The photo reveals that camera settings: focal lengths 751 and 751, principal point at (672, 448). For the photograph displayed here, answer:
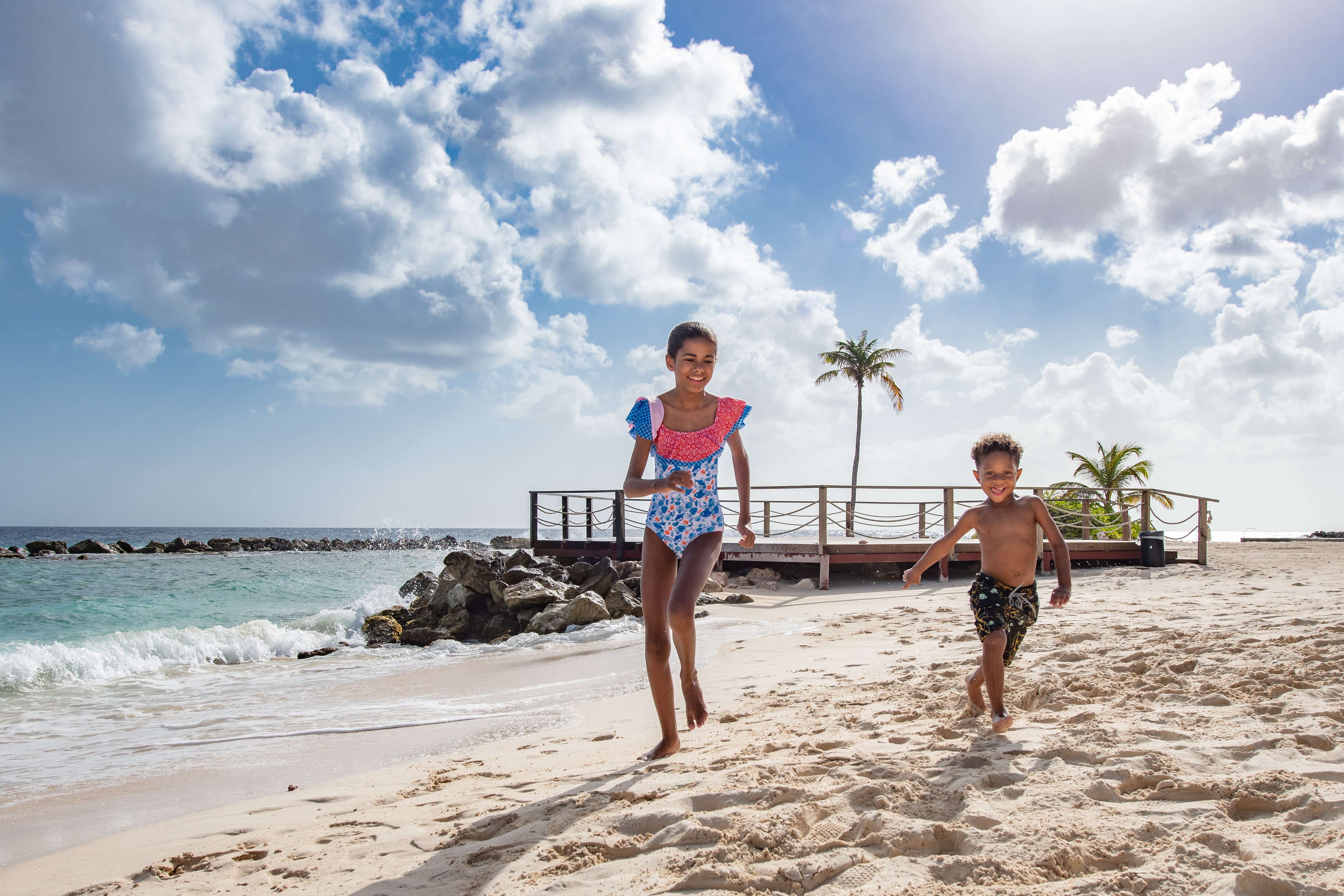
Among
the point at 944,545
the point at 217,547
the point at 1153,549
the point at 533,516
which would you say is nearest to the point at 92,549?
the point at 217,547

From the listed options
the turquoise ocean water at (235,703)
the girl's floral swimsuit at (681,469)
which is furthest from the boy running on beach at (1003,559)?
the turquoise ocean water at (235,703)

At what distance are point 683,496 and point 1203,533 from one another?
15.0m

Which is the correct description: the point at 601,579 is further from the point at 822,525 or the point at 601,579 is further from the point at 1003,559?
the point at 1003,559

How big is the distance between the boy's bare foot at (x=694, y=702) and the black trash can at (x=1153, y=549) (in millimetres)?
13311

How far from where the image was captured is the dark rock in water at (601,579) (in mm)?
11398

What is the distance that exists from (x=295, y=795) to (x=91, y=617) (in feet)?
→ 47.8

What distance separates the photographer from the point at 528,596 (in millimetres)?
10219

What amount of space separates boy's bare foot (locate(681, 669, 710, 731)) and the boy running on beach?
109 centimetres

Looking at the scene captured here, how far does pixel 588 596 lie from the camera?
970 centimetres

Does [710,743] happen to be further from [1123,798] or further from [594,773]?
[1123,798]

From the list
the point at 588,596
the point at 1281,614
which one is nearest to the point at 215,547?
the point at 588,596

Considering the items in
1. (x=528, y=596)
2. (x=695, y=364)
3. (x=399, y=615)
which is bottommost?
(x=399, y=615)

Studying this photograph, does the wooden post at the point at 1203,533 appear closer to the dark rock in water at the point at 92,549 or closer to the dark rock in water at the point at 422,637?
the dark rock in water at the point at 422,637

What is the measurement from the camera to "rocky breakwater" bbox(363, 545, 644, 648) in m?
9.66
